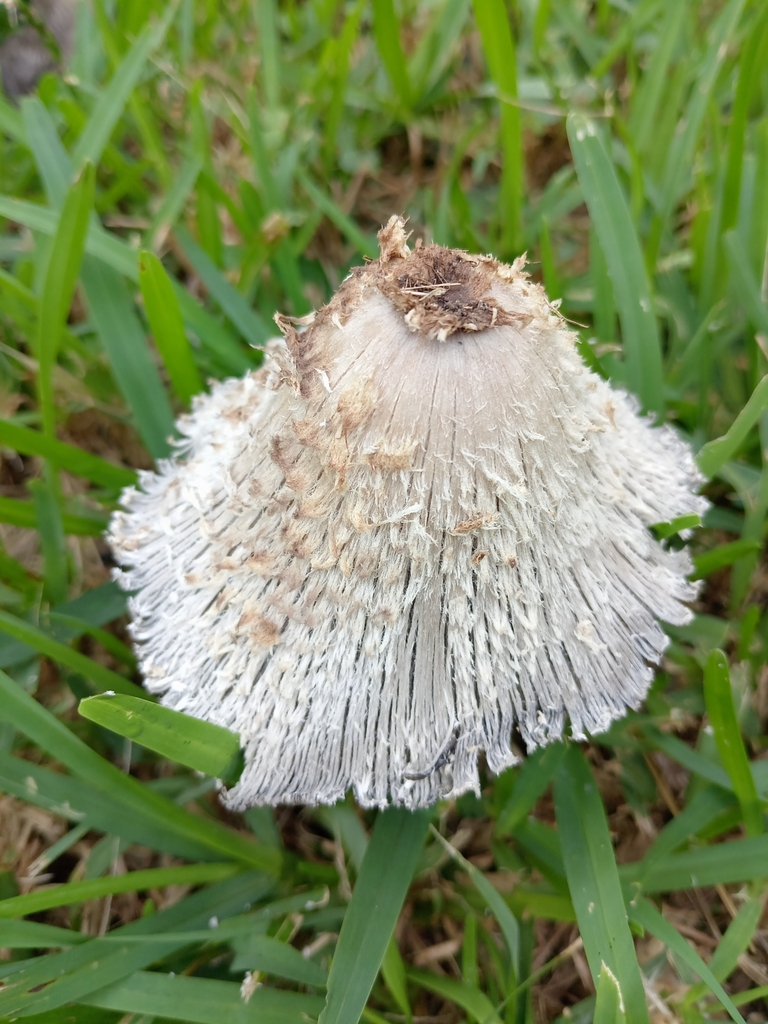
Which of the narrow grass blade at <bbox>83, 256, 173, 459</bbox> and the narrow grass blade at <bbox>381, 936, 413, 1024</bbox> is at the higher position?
the narrow grass blade at <bbox>83, 256, 173, 459</bbox>

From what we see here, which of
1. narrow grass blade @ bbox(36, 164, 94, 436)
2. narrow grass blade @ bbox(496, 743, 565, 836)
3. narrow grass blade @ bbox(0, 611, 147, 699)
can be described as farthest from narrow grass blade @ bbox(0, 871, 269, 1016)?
narrow grass blade @ bbox(36, 164, 94, 436)

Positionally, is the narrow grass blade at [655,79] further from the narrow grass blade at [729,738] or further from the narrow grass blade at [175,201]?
the narrow grass blade at [729,738]

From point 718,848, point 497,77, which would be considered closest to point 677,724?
point 718,848

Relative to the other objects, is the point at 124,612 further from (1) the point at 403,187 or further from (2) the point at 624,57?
(2) the point at 624,57

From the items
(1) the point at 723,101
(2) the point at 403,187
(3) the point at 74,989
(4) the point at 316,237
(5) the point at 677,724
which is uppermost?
(1) the point at 723,101

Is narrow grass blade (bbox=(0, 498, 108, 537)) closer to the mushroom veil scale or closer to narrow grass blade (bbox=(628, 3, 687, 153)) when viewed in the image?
the mushroom veil scale

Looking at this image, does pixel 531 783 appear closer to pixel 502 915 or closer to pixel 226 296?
pixel 502 915

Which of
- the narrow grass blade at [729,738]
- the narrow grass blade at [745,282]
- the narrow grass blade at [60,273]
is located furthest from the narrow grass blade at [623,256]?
the narrow grass blade at [60,273]

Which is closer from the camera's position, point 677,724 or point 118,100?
point 677,724
